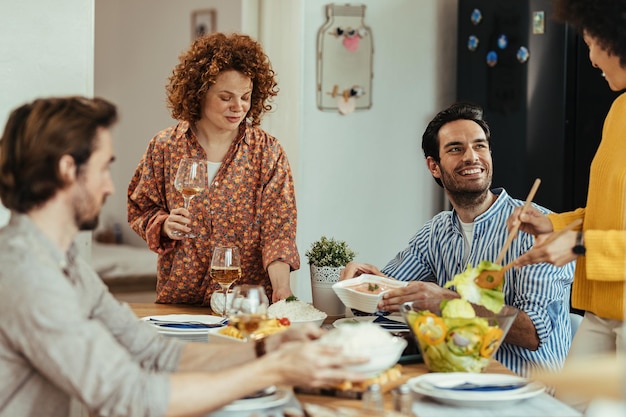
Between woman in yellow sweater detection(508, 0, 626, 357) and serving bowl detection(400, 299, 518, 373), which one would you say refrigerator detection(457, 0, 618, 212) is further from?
serving bowl detection(400, 299, 518, 373)

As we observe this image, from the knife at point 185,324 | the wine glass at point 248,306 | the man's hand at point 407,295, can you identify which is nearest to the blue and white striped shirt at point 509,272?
the man's hand at point 407,295

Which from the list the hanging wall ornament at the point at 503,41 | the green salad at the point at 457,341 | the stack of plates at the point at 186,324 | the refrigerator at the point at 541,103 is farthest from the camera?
the hanging wall ornament at the point at 503,41

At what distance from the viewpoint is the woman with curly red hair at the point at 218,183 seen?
301cm

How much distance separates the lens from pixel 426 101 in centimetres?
500

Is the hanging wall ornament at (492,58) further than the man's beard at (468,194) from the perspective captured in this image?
Yes

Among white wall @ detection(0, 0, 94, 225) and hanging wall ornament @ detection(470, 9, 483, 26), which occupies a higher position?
hanging wall ornament @ detection(470, 9, 483, 26)

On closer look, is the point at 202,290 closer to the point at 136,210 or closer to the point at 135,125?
the point at 136,210

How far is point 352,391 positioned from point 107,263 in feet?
17.0

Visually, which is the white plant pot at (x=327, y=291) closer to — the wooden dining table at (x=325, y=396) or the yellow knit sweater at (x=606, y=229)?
Answer: the wooden dining table at (x=325, y=396)

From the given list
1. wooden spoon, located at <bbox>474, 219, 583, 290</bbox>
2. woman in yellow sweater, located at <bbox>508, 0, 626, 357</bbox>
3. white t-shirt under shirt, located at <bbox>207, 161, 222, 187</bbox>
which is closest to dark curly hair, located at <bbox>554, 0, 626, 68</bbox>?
woman in yellow sweater, located at <bbox>508, 0, 626, 357</bbox>

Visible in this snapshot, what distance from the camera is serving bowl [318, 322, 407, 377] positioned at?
168cm

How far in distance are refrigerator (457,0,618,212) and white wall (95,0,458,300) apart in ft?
1.36

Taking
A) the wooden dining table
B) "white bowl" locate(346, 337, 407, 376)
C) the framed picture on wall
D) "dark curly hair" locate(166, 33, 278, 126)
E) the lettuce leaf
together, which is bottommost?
the wooden dining table

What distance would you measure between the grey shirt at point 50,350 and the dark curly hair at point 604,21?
54.6 inches
